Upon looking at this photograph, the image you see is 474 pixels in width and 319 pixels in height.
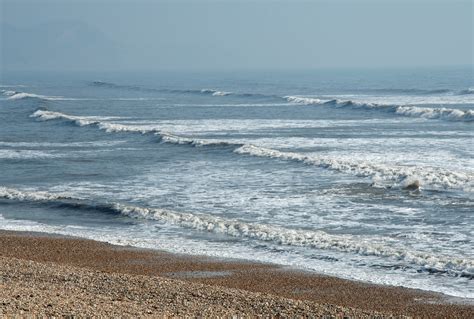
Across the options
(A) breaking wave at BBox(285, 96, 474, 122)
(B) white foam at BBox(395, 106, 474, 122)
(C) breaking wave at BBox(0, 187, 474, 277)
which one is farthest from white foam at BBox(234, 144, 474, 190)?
(A) breaking wave at BBox(285, 96, 474, 122)

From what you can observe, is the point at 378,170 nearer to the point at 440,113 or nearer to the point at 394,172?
the point at 394,172

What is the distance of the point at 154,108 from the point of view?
66.1m

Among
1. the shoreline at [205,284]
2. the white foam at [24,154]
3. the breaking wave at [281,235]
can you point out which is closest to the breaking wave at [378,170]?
the white foam at [24,154]

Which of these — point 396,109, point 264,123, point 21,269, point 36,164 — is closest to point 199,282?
point 21,269

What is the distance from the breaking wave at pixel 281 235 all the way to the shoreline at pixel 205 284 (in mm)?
1820

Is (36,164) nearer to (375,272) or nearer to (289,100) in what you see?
(375,272)

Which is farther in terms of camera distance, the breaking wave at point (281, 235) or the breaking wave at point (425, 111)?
the breaking wave at point (425, 111)

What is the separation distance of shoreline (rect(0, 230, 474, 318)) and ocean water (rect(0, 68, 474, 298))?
2.07ft

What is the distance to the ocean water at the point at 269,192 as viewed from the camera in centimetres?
1625

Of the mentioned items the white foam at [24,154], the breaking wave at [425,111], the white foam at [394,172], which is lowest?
the white foam at [24,154]

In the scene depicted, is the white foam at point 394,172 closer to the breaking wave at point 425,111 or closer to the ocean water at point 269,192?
the ocean water at point 269,192

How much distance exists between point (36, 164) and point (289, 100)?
4661 cm

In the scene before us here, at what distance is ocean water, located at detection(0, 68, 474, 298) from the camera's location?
16250 mm

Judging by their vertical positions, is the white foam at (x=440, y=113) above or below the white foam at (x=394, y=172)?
below
